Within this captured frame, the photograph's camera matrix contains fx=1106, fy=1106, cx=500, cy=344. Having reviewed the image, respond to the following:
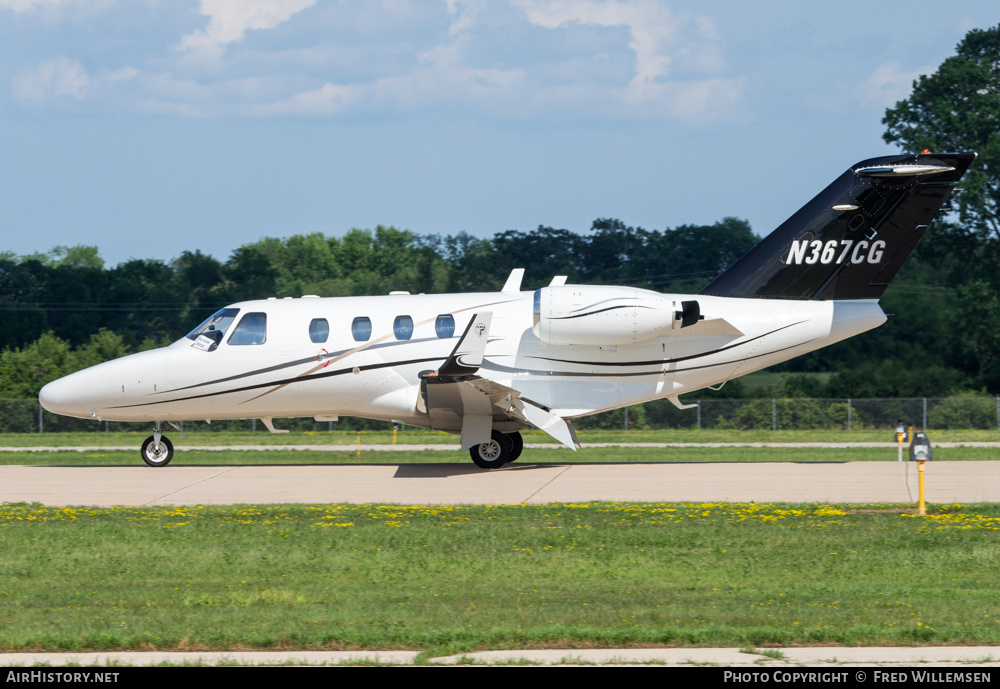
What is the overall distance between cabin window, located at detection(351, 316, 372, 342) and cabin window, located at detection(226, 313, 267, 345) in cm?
178

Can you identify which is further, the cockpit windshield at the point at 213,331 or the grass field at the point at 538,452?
the grass field at the point at 538,452

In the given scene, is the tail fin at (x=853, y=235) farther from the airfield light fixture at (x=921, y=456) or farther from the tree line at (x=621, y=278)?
the tree line at (x=621, y=278)

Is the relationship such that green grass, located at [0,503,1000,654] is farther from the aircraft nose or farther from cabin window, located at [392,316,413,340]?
the aircraft nose

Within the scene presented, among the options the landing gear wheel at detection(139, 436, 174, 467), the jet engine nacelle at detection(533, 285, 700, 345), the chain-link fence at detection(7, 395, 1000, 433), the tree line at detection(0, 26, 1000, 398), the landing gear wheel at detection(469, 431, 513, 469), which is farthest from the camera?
the tree line at detection(0, 26, 1000, 398)

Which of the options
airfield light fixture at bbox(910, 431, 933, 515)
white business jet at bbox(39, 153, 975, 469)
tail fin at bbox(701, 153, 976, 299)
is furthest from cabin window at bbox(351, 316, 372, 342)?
airfield light fixture at bbox(910, 431, 933, 515)

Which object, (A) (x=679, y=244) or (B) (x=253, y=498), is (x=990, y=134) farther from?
(B) (x=253, y=498)

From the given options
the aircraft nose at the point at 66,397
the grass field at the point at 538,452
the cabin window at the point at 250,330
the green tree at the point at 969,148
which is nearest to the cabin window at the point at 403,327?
the cabin window at the point at 250,330

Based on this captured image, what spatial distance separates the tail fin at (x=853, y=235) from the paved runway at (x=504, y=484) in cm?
334

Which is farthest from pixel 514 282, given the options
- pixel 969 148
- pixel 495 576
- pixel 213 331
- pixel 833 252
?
pixel 969 148

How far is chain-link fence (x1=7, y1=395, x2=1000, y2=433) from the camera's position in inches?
1559

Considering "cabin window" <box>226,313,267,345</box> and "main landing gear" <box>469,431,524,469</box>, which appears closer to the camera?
"main landing gear" <box>469,431,524,469</box>

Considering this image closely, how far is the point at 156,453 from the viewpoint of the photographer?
22.2 metres

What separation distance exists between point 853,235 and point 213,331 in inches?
481

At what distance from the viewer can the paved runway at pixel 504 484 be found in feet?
56.5
